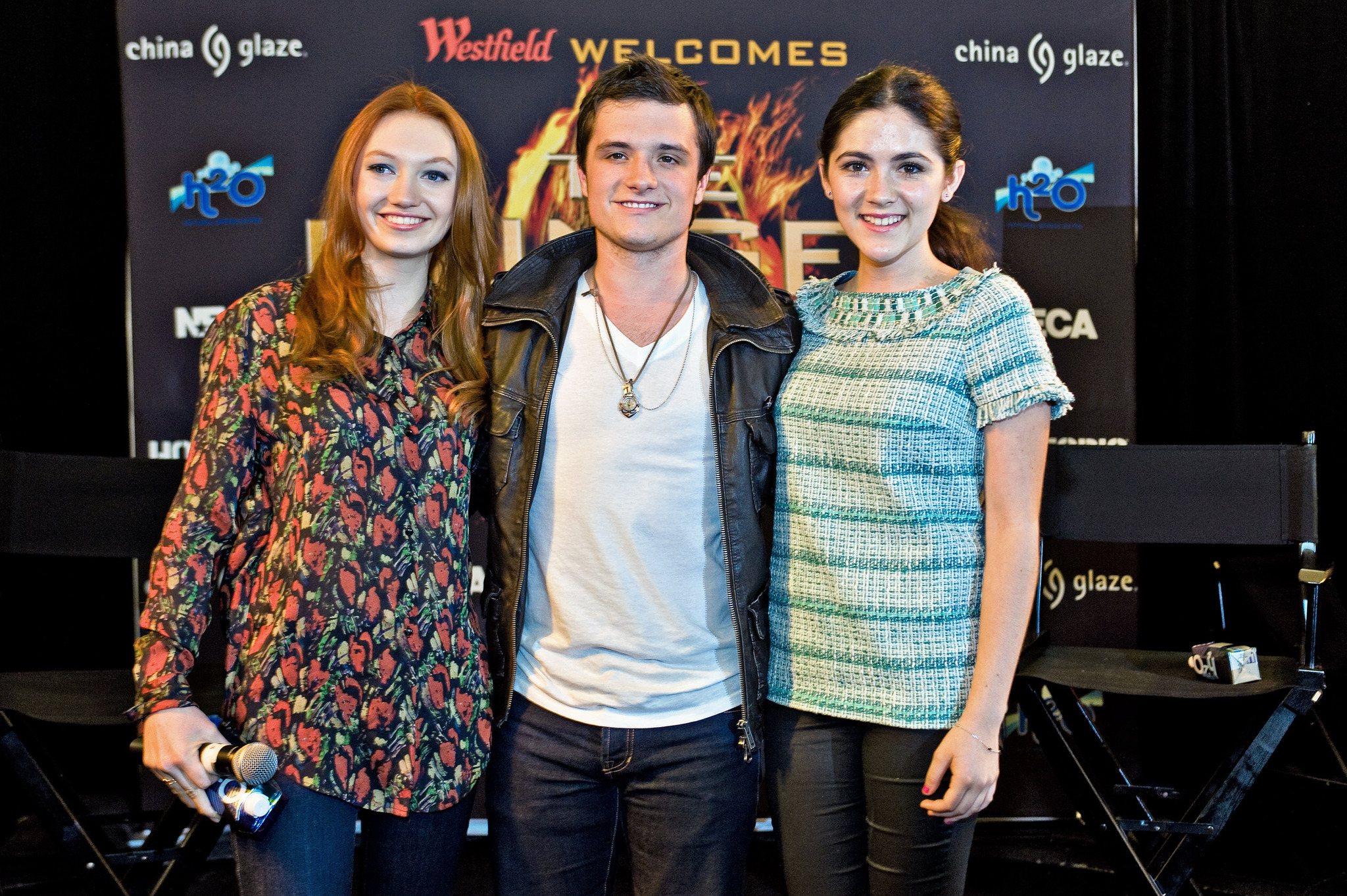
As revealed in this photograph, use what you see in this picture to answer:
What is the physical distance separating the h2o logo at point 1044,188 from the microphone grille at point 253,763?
2.52 m

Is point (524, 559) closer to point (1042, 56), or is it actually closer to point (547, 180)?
point (547, 180)

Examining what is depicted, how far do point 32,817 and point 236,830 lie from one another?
242 centimetres

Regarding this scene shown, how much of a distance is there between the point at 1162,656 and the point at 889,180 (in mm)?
1685

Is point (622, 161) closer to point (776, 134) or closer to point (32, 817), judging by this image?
point (776, 134)

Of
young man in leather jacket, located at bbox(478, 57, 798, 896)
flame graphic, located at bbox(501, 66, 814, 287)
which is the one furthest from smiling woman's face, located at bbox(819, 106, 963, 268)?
flame graphic, located at bbox(501, 66, 814, 287)

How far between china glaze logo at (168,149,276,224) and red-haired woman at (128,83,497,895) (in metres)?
1.54

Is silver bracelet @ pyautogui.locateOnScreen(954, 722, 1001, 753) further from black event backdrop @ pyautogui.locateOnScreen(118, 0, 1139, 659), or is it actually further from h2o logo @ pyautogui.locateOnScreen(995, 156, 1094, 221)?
h2o logo @ pyautogui.locateOnScreen(995, 156, 1094, 221)

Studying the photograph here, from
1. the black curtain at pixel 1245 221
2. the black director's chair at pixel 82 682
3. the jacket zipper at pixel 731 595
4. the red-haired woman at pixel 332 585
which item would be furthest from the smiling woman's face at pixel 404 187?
the black curtain at pixel 1245 221

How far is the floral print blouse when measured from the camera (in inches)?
58.6

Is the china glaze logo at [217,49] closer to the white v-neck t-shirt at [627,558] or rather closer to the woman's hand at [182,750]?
the white v-neck t-shirt at [627,558]

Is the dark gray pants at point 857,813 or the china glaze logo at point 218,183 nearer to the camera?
the dark gray pants at point 857,813

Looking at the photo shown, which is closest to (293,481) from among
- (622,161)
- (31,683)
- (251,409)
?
(251,409)

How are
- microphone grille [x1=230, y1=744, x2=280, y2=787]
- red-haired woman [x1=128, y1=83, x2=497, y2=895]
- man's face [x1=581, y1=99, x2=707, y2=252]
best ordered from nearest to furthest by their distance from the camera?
microphone grille [x1=230, y1=744, x2=280, y2=787], red-haired woman [x1=128, y1=83, x2=497, y2=895], man's face [x1=581, y1=99, x2=707, y2=252]

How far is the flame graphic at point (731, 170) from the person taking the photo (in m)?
3.02
